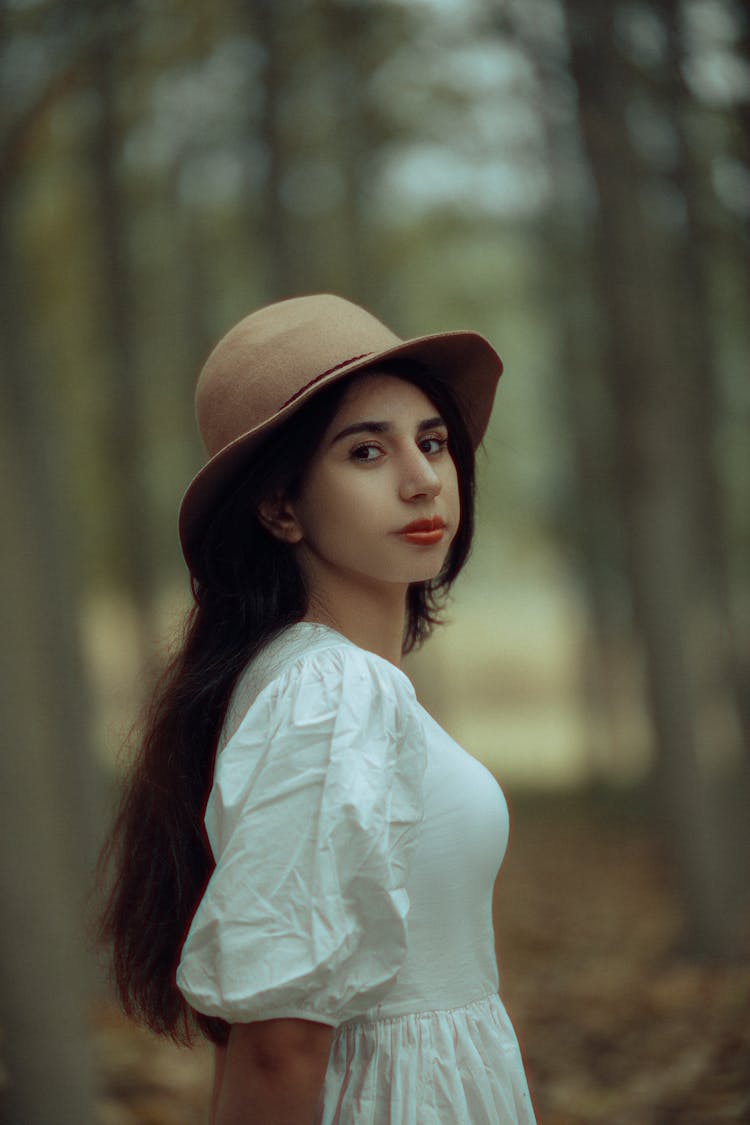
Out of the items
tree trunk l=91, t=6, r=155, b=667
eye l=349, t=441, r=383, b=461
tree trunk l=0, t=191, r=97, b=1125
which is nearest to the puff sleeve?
eye l=349, t=441, r=383, b=461

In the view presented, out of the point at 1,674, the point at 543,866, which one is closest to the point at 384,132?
the point at 543,866

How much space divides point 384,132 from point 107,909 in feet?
31.7

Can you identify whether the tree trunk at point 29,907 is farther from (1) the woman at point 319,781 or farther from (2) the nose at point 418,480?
Result: (2) the nose at point 418,480

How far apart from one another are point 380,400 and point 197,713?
612 millimetres

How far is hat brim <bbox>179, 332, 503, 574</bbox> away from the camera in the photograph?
1924mm

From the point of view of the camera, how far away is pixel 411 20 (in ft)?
24.7

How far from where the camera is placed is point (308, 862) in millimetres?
1625

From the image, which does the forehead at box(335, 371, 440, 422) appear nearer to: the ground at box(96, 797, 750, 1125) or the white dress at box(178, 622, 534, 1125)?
the white dress at box(178, 622, 534, 1125)

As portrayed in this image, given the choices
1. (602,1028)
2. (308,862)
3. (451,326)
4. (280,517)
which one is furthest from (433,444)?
(451,326)

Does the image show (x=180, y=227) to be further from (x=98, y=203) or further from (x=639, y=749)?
(x=639, y=749)

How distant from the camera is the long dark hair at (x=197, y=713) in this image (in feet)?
6.57

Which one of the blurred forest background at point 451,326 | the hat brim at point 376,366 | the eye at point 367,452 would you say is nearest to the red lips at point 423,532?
the eye at point 367,452

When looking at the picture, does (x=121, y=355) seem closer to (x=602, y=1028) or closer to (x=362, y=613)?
(x=602, y=1028)

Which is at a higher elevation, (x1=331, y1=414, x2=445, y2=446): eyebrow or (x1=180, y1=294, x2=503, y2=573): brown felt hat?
(x1=180, y1=294, x2=503, y2=573): brown felt hat
